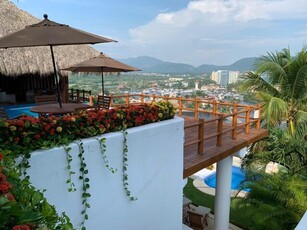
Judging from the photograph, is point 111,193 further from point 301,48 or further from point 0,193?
point 301,48

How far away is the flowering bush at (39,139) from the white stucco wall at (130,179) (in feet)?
0.43

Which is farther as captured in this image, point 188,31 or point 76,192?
point 188,31

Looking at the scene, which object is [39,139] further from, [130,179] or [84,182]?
[130,179]

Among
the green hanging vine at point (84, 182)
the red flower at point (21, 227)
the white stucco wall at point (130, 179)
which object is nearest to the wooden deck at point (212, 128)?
the white stucco wall at point (130, 179)

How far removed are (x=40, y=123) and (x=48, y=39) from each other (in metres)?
1.50

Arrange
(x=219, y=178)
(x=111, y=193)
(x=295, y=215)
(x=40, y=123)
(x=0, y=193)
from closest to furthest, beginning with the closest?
(x=0, y=193)
(x=40, y=123)
(x=111, y=193)
(x=295, y=215)
(x=219, y=178)

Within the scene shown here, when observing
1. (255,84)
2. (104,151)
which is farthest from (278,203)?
(255,84)

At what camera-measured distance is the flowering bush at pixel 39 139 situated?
1327 mm

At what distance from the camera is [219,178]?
7141 mm

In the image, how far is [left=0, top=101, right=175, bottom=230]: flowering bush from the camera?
4.35 ft

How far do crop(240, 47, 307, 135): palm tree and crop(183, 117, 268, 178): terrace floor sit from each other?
92 centimetres

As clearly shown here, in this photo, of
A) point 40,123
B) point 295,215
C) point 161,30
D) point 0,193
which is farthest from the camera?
point 161,30

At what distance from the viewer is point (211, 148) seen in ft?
20.7

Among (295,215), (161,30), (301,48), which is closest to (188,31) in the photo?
(161,30)
